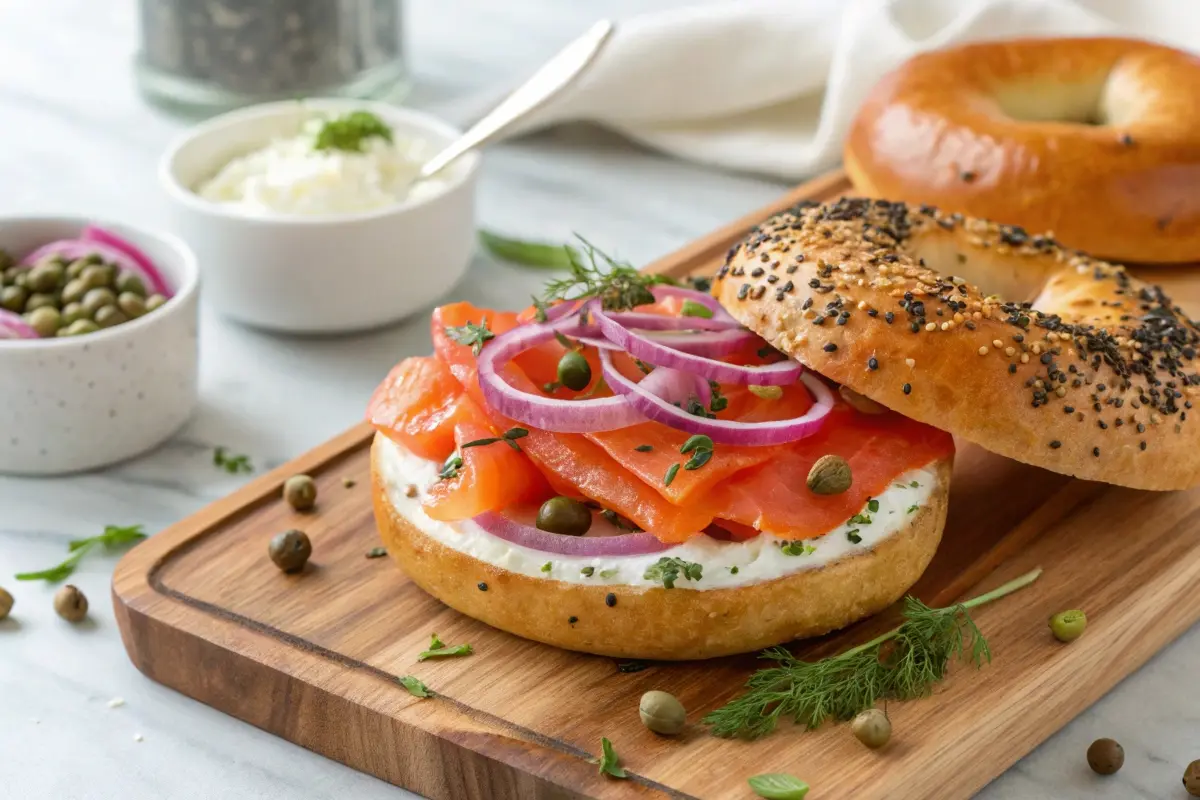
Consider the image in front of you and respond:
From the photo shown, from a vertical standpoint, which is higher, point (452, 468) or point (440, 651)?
point (452, 468)

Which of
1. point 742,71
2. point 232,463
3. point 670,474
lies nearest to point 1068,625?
point 670,474

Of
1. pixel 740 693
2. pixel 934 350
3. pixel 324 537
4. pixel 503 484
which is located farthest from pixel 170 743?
pixel 934 350

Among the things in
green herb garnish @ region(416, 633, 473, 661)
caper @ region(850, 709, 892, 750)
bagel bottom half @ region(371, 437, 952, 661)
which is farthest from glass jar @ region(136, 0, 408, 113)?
caper @ region(850, 709, 892, 750)

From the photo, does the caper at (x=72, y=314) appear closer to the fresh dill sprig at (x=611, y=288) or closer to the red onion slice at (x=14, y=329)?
the red onion slice at (x=14, y=329)

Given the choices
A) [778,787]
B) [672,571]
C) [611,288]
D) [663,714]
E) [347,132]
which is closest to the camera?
[778,787]

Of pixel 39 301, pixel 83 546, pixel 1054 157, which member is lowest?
pixel 83 546

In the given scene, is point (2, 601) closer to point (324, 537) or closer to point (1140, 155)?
point (324, 537)

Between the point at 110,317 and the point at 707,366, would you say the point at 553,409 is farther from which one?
the point at 110,317
